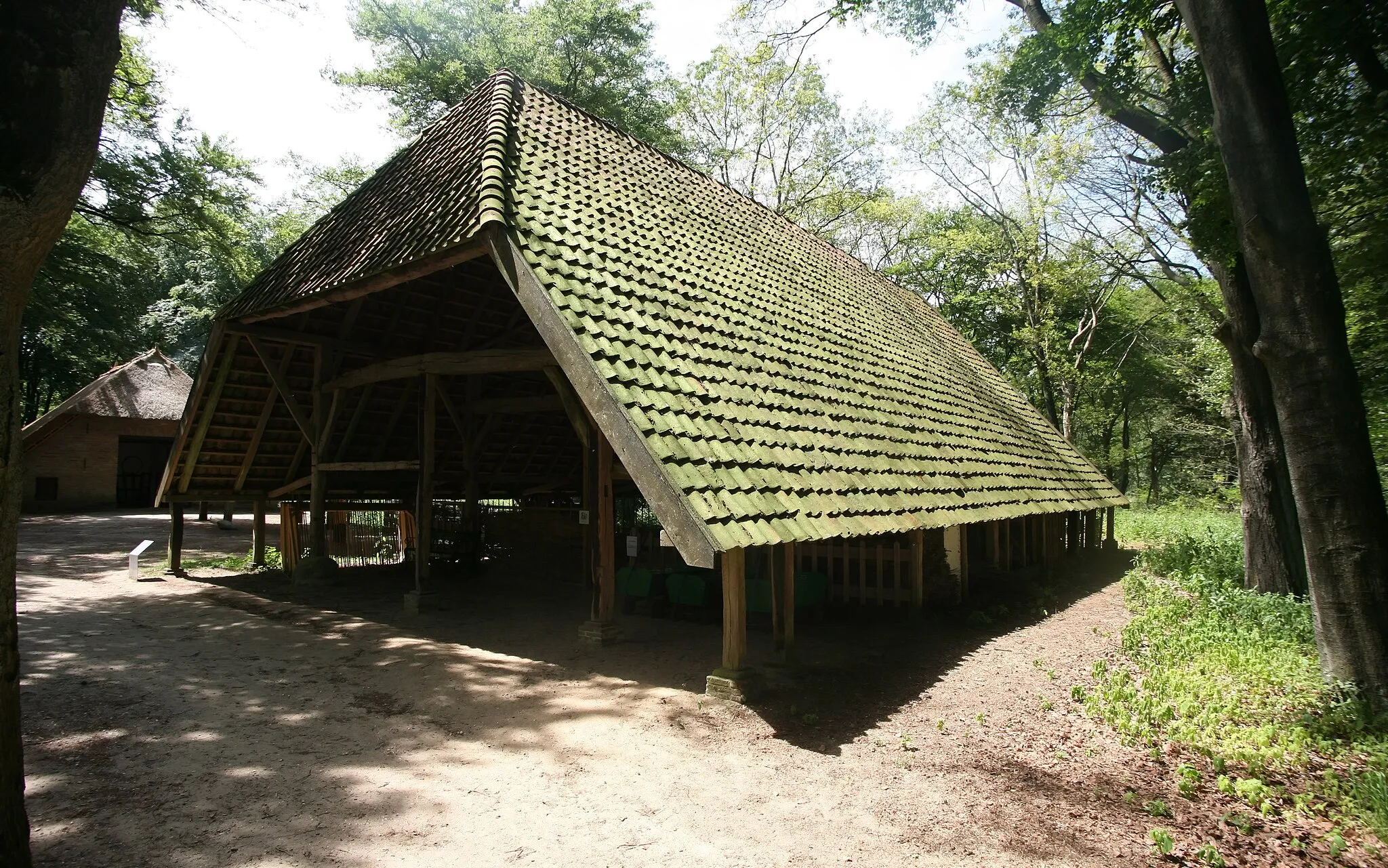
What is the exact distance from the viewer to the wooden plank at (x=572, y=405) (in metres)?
7.33

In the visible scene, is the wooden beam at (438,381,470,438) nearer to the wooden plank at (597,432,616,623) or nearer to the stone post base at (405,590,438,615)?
the stone post base at (405,590,438,615)

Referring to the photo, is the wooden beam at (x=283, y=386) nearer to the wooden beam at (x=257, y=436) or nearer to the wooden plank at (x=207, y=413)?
the wooden plank at (x=207, y=413)

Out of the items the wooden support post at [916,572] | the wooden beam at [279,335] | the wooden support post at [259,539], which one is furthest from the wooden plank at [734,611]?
the wooden support post at [259,539]

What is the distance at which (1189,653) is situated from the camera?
7.42 metres

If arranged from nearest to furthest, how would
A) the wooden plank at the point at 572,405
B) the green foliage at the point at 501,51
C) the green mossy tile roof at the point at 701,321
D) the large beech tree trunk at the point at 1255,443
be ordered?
the green mossy tile roof at the point at 701,321
the wooden plank at the point at 572,405
the large beech tree trunk at the point at 1255,443
the green foliage at the point at 501,51

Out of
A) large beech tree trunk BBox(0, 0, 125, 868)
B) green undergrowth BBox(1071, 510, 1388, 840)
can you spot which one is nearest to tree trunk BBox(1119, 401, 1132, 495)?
green undergrowth BBox(1071, 510, 1388, 840)

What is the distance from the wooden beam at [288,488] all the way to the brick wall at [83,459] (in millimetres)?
16783

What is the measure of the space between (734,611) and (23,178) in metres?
5.02


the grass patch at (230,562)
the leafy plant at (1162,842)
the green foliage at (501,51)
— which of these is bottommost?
the leafy plant at (1162,842)

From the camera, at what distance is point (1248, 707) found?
230 inches

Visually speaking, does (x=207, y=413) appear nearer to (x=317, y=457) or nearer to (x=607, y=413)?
(x=317, y=457)

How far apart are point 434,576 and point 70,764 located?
832 cm

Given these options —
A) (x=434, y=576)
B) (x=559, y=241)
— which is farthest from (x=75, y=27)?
(x=434, y=576)

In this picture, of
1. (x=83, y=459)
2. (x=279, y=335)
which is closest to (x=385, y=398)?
(x=279, y=335)
